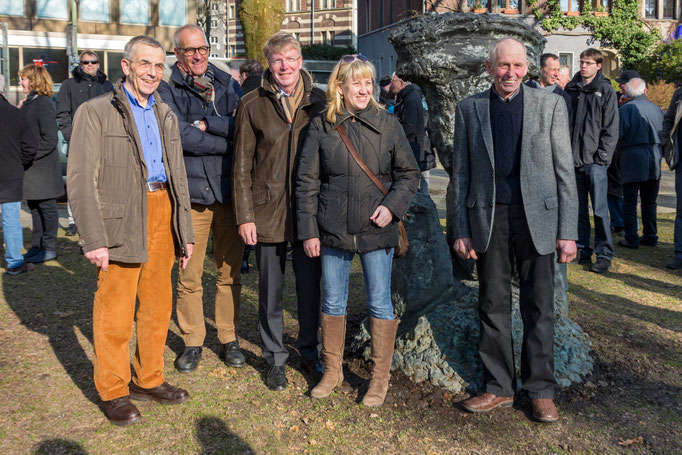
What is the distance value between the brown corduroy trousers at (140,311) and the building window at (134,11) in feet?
91.5

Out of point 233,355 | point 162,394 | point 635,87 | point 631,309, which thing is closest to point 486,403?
point 233,355

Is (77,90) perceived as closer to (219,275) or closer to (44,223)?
(44,223)

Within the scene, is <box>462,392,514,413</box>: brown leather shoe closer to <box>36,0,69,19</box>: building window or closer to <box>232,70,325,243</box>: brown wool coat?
<box>232,70,325,243</box>: brown wool coat

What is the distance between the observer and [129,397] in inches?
153

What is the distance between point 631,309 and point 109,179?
4.63 metres

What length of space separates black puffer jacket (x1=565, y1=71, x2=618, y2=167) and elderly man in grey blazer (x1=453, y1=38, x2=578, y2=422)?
3671mm

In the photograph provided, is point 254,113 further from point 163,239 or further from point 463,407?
point 463,407

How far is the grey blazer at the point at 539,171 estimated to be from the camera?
144 inches

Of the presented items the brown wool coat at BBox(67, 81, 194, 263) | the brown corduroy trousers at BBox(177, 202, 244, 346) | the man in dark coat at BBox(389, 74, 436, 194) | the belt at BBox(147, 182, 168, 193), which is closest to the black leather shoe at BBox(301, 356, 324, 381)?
the brown corduroy trousers at BBox(177, 202, 244, 346)

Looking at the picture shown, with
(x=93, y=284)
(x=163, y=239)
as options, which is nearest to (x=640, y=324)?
(x=163, y=239)

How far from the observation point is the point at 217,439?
3.58m

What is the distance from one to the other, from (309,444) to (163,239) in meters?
1.44

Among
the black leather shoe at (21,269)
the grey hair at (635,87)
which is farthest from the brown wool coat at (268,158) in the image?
the grey hair at (635,87)

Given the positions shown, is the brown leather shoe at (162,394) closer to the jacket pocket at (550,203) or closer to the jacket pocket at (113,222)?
the jacket pocket at (113,222)
